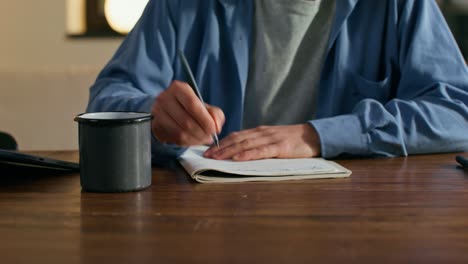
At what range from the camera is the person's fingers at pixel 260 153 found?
1.19 meters

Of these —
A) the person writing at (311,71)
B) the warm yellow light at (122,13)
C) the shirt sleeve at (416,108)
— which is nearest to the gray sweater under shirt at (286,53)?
the person writing at (311,71)

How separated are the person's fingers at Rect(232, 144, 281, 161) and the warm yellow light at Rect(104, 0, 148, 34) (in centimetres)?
291

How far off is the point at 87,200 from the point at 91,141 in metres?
0.08

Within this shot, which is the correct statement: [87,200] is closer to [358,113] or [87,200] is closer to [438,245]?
[438,245]

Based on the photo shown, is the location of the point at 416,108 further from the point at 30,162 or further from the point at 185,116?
the point at 30,162

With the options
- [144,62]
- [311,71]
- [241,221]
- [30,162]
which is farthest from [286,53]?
[241,221]

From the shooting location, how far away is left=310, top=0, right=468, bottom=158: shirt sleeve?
4.25 feet

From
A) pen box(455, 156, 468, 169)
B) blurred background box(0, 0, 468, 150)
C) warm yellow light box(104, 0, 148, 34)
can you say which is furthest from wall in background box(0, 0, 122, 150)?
warm yellow light box(104, 0, 148, 34)

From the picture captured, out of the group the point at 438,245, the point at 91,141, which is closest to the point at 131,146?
the point at 91,141

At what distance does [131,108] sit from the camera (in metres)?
1.34

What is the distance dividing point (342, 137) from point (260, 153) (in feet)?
0.52

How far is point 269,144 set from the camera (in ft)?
4.02

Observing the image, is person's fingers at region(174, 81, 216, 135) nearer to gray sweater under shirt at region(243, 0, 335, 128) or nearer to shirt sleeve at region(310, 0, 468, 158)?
shirt sleeve at region(310, 0, 468, 158)

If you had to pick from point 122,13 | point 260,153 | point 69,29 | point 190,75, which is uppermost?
point 190,75
